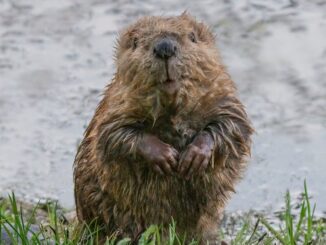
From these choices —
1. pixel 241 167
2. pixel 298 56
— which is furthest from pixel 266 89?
pixel 241 167

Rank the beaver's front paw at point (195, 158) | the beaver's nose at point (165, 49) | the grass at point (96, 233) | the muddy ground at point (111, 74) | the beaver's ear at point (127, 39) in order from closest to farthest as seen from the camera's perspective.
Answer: the grass at point (96, 233), the beaver's nose at point (165, 49), the beaver's front paw at point (195, 158), the beaver's ear at point (127, 39), the muddy ground at point (111, 74)

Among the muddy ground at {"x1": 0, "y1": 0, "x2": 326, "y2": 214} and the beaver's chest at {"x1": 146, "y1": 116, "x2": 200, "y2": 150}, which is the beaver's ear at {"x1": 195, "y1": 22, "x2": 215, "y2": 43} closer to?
the beaver's chest at {"x1": 146, "y1": 116, "x2": 200, "y2": 150}

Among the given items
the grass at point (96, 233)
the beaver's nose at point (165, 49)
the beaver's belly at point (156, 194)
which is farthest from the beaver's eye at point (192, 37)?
the grass at point (96, 233)

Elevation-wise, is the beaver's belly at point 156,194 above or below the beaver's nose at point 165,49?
below

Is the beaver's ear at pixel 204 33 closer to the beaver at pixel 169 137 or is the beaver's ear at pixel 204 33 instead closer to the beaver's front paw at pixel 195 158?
the beaver at pixel 169 137

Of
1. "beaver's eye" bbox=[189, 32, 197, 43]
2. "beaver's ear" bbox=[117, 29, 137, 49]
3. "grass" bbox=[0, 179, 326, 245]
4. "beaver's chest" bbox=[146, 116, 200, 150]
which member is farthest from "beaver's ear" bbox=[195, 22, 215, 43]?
"grass" bbox=[0, 179, 326, 245]

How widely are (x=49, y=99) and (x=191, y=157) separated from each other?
434cm

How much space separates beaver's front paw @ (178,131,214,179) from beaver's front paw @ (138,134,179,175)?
45 mm

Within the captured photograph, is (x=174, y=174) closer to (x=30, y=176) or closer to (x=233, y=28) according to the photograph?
(x=30, y=176)

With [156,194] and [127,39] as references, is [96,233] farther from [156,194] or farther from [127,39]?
[127,39]

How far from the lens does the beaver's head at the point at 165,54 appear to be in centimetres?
612

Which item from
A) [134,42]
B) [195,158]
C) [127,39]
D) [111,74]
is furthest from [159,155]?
[111,74]

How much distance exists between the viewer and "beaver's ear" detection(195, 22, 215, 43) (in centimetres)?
668

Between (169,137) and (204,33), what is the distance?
659mm
